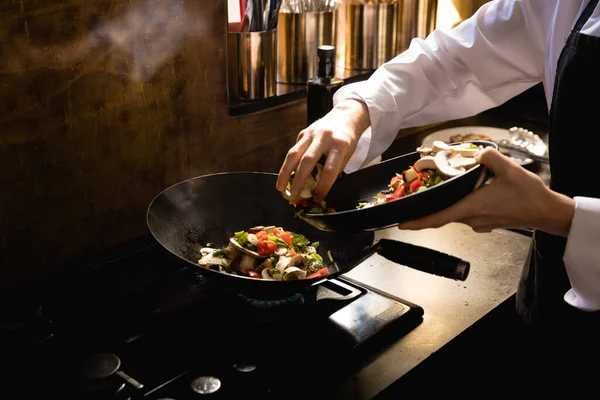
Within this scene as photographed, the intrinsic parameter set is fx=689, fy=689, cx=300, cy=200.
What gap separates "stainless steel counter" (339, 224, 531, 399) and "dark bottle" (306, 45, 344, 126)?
0.38 metres

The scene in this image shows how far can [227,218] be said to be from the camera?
165 cm

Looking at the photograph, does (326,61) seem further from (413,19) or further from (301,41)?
A: (413,19)

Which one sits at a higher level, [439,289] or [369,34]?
[369,34]

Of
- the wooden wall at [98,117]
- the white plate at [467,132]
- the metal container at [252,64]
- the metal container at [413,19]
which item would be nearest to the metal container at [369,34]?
the metal container at [413,19]

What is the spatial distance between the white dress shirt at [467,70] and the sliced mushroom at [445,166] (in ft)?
0.96

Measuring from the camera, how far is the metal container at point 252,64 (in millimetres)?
1818

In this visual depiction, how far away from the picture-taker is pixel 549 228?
1.20 meters

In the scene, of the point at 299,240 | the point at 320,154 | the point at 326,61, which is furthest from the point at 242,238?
the point at 326,61

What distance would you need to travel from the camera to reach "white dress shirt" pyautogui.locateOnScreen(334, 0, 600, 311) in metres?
1.53

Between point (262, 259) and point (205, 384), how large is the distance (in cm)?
32

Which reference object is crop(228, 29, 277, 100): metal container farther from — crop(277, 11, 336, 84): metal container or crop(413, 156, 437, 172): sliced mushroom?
crop(413, 156, 437, 172): sliced mushroom

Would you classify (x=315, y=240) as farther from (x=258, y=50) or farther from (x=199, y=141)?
(x=258, y=50)

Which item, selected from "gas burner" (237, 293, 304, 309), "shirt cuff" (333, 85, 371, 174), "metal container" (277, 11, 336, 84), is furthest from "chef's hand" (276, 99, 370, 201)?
"metal container" (277, 11, 336, 84)

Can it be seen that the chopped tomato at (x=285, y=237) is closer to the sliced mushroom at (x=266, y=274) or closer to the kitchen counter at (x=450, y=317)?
the sliced mushroom at (x=266, y=274)
